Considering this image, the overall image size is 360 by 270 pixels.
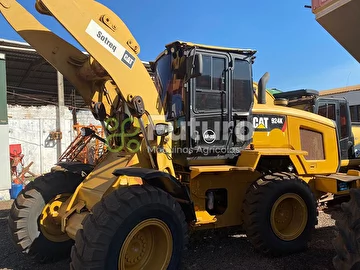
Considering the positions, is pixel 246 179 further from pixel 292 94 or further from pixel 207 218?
pixel 292 94

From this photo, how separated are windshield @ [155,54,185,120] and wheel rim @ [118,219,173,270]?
1.59m

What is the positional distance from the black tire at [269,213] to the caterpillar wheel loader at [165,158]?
0.05 feet

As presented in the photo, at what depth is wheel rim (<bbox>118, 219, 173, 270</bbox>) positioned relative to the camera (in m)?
3.50

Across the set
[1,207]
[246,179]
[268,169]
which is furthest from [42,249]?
[1,207]

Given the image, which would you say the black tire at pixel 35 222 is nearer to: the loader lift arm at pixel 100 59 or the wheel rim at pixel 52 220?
the wheel rim at pixel 52 220

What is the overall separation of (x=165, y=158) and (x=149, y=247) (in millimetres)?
1088

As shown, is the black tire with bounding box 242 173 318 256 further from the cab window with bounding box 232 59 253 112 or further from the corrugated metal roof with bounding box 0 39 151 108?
the corrugated metal roof with bounding box 0 39 151 108

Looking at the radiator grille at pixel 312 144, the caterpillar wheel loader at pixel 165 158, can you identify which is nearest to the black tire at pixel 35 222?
the caterpillar wheel loader at pixel 165 158

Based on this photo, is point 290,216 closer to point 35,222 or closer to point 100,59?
point 100,59

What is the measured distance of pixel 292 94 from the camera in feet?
22.4

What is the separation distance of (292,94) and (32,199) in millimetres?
5259

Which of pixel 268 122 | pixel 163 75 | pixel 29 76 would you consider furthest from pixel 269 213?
pixel 29 76

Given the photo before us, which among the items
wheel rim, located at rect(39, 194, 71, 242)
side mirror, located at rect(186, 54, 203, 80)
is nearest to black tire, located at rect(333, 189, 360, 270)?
side mirror, located at rect(186, 54, 203, 80)

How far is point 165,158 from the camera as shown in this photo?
4141 millimetres
